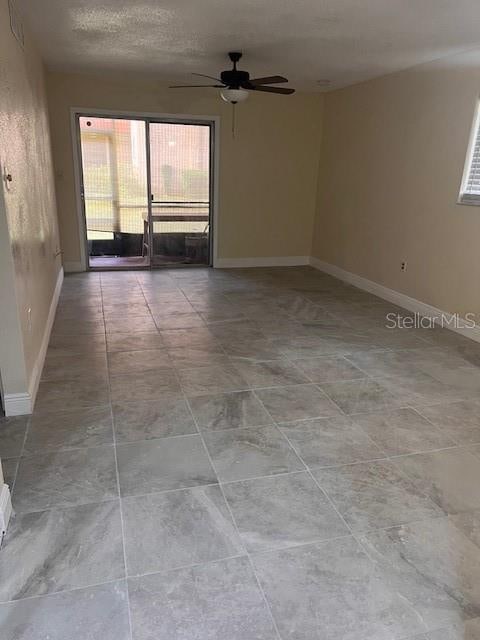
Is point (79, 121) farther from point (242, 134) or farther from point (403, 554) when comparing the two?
point (403, 554)

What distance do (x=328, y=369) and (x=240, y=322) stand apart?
1198 mm

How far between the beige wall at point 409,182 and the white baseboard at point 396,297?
0.24ft

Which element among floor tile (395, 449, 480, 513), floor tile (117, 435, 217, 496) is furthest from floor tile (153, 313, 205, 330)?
floor tile (395, 449, 480, 513)

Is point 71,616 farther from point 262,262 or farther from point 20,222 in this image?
point 262,262

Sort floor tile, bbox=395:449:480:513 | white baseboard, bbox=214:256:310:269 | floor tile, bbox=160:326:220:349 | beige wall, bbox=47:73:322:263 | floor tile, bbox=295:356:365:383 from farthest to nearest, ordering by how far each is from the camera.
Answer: white baseboard, bbox=214:256:310:269 < beige wall, bbox=47:73:322:263 < floor tile, bbox=160:326:220:349 < floor tile, bbox=295:356:365:383 < floor tile, bbox=395:449:480:513

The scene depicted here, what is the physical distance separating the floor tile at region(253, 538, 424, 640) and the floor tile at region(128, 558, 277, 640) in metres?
0.06

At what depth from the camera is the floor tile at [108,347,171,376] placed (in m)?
3.15

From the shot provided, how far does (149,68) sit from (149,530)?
4815 millimetres

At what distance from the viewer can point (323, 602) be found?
147cm

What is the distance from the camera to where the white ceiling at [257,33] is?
306 cm

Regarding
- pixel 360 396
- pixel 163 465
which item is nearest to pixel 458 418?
pixel 360 396

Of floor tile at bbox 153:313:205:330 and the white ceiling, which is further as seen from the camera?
floor tile at bbox 153:313:205:330

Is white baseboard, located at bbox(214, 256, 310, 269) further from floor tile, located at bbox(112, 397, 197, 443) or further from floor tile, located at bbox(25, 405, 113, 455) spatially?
floor tile, located at bbox(25, 405, 113, 455)

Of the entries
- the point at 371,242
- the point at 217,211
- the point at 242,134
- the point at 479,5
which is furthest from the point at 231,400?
the point at 242,134
